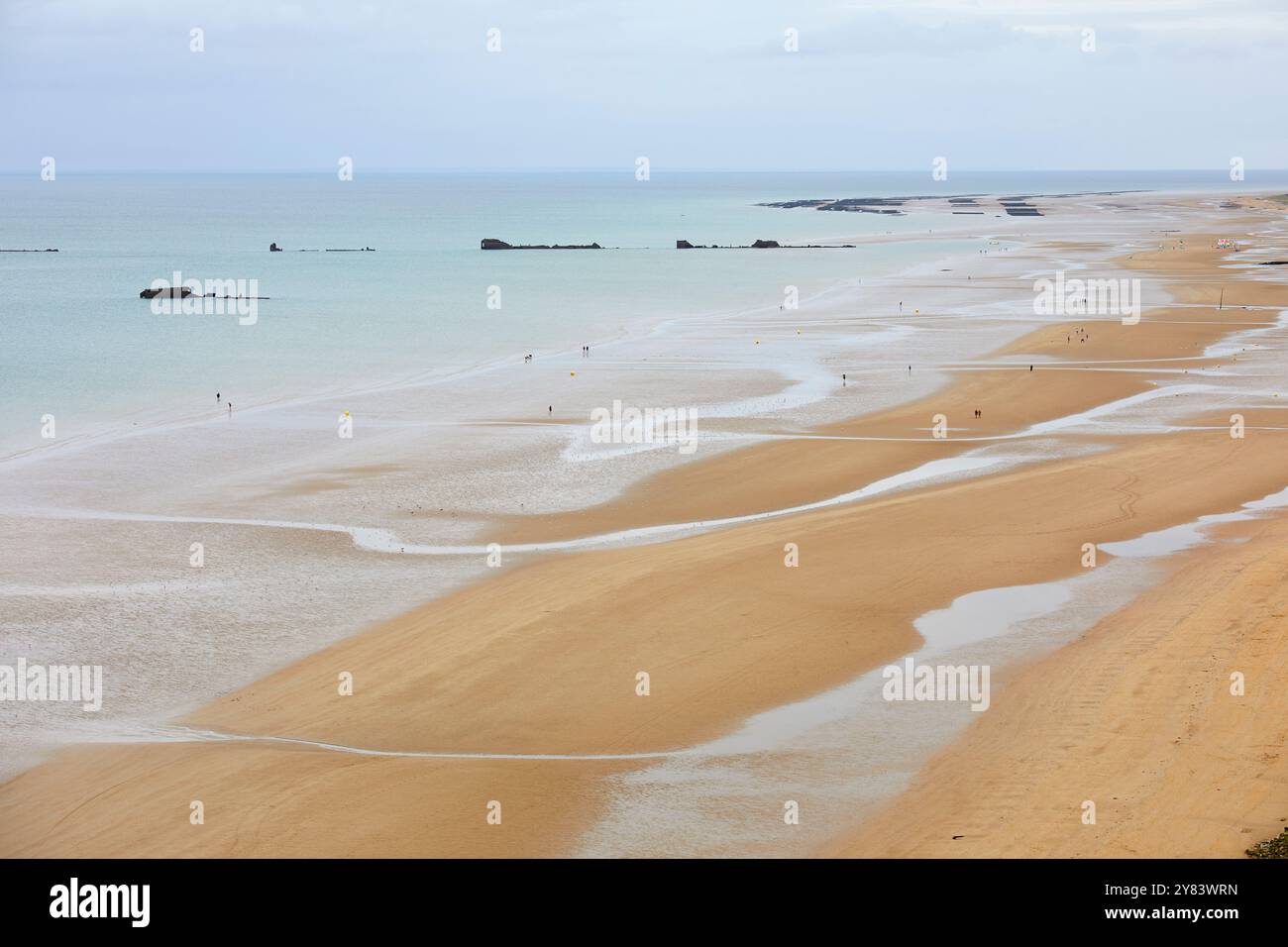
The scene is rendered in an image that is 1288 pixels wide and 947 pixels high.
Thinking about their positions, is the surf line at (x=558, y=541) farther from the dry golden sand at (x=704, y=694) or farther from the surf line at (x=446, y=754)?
the surf line at (x=446, y=754)

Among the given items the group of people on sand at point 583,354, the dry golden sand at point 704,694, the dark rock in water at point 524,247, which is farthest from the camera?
the dark rock in water at point 524,247

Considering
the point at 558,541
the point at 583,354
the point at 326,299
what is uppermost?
the point at 326,299

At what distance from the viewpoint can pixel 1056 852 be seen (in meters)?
12.7

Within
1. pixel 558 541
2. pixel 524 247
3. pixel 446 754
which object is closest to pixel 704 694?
→ pixel 446 754

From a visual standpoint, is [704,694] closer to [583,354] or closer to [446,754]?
[446,754]

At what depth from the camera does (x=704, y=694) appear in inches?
700

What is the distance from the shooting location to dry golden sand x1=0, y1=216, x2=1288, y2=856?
1396cm

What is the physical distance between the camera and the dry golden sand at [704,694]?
14.0 metres

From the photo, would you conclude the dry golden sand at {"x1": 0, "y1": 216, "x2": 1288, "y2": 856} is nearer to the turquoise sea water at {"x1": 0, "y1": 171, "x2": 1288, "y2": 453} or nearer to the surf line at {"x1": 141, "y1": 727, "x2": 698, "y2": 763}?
the surf line at {"x1": 141, "y1": 727, "x2": 698, "y2": 763}

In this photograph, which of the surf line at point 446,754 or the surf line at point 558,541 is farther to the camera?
the surf line at point 558,541

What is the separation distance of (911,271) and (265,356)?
52681 mm

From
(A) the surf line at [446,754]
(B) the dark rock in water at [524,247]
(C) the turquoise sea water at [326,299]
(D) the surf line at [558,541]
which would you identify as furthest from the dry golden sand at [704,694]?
(B) the dark rock in water at [524,247]
